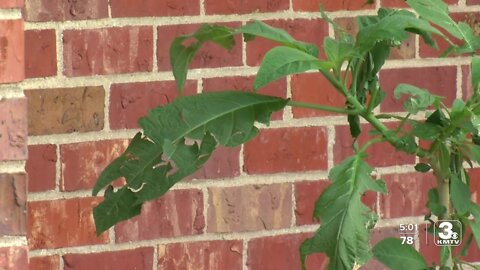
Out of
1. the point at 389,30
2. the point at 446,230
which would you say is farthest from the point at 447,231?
the point at 389,30

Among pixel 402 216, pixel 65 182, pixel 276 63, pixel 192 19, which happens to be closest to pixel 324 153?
pixel 402 216

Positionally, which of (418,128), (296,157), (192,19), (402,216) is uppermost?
(192,19)

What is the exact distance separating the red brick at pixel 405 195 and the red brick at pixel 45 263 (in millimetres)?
592

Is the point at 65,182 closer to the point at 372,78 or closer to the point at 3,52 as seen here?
the point at 3,52

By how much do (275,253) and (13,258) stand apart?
599 millimetres

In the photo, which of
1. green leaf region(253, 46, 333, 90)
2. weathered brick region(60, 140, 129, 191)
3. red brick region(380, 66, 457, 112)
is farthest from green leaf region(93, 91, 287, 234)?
red brick region(380, 66, 457, 112)

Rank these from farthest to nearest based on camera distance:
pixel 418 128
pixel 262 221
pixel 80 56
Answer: pixel 262 221 < pixel 80 56 < pixel 418 128

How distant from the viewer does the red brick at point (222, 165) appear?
177 centimetres

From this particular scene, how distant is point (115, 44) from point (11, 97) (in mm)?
407

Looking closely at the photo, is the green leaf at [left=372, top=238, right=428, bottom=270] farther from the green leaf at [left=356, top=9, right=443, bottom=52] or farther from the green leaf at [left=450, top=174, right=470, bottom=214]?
the green leaf at [left=356, top=9, right=443, bottom=52]

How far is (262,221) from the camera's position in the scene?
1.82 m

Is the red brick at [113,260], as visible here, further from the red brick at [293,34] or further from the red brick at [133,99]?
the red brick at [293,34]

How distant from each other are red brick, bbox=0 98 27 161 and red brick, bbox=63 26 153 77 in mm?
359

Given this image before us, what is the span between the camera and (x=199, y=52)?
1753 millimetres
